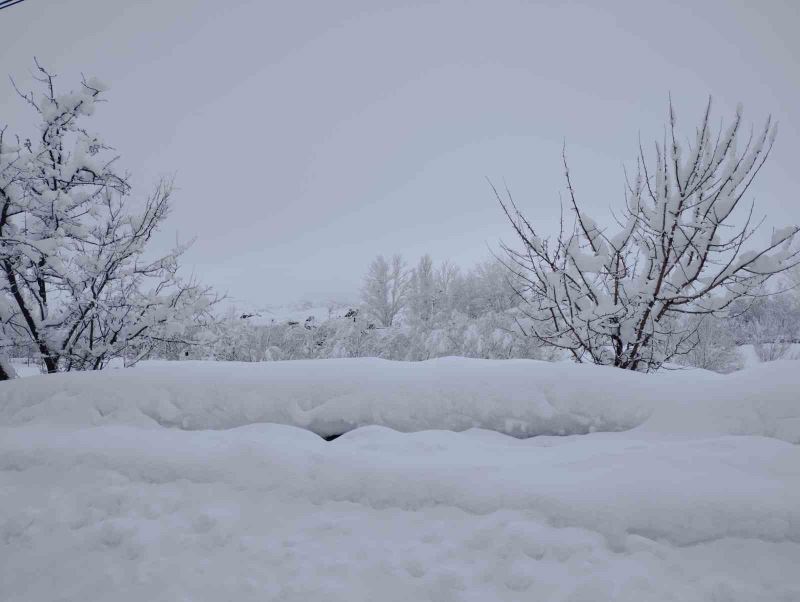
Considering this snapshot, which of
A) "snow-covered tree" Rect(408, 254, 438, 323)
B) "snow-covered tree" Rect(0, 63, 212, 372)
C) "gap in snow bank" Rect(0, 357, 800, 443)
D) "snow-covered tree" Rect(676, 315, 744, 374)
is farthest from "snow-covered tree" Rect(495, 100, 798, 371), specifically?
"snow-covered tree" Rect(408, 254, 438, 323)

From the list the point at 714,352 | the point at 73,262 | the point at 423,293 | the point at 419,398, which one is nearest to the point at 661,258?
the point at 419,398

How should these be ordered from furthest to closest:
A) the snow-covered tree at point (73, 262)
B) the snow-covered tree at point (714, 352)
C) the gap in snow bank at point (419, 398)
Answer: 1. the snow-covered tree at point (714, 352)
2. the snow-covered tree at point (73, 262)
3. the gap in snow bank at point (419, 398)

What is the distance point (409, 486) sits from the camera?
1889mm

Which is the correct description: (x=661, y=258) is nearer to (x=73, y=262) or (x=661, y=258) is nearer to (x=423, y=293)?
(x=73, y=262)

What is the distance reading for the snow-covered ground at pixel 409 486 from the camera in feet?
4.94

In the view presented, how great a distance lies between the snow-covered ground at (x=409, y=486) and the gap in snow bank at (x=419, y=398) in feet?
0.04

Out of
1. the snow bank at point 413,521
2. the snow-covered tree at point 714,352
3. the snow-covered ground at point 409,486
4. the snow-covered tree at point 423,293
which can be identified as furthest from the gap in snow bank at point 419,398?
the snow-covered tree at point 423,293

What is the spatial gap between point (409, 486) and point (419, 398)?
2.30 ft

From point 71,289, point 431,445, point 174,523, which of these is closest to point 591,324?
point 431,445

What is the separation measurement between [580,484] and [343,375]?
1.53 meters

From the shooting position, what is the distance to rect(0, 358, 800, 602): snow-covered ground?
1506 millimetres

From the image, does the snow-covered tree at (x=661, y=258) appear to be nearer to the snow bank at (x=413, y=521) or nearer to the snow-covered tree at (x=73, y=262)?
the snow bank at (x=413, y=521)

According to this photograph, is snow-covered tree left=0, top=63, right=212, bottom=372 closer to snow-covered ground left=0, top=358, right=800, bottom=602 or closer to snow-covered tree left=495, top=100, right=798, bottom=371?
snow-covered ground left=0, top=358, right=800, bottom=602

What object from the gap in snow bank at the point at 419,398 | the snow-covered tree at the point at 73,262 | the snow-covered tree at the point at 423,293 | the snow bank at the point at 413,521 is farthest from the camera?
the snow-covered tree at the point at 423,293
